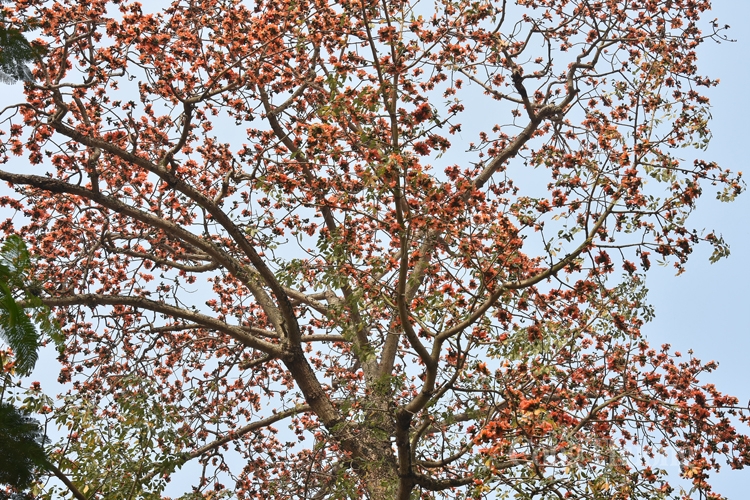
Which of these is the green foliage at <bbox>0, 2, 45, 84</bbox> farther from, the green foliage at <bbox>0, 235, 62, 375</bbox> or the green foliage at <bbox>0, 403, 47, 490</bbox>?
the green foliage at <bbox>0, 403, 47, 490</bbox>

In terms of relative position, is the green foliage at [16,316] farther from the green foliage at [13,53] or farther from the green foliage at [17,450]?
the green foliage at [13,53]

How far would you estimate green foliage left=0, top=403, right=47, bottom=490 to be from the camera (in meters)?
3.16

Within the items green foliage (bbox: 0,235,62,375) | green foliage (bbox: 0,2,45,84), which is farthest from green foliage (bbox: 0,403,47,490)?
green foliage (bbox: 0,2,45,84)

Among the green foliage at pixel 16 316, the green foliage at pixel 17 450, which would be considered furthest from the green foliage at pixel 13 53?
the green foliage at pixel 17 450

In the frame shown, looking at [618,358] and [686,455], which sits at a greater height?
[618,358]

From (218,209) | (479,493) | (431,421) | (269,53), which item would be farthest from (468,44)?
(479,493)

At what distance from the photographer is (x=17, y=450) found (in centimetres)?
319

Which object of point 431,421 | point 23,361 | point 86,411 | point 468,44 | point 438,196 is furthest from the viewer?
point 468,44

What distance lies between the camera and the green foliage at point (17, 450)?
3.16 metres

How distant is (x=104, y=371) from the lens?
8539 mm

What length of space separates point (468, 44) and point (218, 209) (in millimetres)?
3348

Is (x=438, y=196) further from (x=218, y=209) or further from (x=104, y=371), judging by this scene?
(x=104, y=371)

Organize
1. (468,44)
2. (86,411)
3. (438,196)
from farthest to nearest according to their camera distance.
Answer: (468,44), (86,411), (438,196)

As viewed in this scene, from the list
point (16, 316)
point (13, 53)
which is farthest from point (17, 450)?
point (13, 53)
